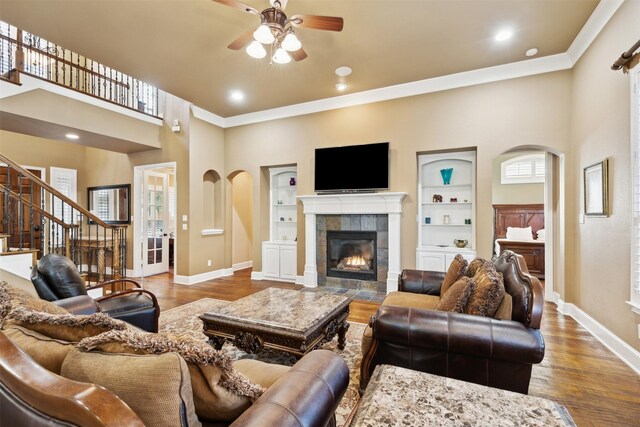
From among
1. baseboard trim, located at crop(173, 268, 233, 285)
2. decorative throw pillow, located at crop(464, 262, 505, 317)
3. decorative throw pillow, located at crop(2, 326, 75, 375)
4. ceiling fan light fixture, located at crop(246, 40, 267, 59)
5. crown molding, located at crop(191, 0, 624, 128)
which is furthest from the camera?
baseboard trim, located at crop(173, 268, 233, 285)

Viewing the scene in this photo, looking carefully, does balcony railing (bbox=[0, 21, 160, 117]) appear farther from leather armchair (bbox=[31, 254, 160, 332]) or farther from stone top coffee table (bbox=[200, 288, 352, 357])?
stone top coffee table (bbox=[200, 288, 352, 357])

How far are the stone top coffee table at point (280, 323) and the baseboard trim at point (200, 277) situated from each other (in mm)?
3196

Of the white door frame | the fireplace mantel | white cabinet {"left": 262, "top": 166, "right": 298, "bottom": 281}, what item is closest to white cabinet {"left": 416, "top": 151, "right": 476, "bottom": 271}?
the fireplace mantel

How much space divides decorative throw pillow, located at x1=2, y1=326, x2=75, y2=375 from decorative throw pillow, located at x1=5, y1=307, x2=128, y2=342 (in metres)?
0.02

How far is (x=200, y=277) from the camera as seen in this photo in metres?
5.60

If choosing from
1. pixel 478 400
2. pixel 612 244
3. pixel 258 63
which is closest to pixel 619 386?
pixel 612 244

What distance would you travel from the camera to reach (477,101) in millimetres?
4227

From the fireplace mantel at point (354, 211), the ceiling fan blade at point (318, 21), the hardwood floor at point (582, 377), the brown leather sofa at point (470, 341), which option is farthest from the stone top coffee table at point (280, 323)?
the ceiling fan blade at point (318, 21)

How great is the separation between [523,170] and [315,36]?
648 cm

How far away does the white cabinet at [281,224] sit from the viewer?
225 inches

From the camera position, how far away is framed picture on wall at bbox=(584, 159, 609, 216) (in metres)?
2.87

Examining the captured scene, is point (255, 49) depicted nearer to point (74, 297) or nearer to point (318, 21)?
point (318, 21)

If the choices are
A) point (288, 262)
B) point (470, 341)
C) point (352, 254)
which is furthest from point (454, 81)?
point (288, 262)

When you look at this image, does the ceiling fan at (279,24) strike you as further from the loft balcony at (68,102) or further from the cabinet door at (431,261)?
the cabinet door at (431,261)
